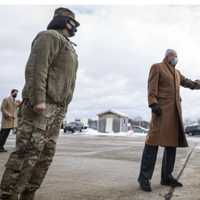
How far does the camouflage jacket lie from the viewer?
3205 mm

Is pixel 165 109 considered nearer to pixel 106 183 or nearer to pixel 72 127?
pixel 106 183

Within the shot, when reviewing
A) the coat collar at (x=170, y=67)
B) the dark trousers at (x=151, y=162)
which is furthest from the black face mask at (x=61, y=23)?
the dark trousers at (x=151, y=162)

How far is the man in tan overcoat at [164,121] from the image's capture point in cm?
457

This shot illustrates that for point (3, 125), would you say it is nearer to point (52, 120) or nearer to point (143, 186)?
point (143, 186)

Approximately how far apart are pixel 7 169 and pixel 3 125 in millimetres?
6118

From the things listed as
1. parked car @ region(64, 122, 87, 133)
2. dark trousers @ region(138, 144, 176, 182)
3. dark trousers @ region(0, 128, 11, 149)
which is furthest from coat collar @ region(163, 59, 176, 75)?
parked car @ region(64, 122, 87, 133)

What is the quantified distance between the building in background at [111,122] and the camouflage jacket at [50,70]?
39194 mm

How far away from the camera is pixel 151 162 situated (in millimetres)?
4559

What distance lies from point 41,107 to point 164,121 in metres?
1.93

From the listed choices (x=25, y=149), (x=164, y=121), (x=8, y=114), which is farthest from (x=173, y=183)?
(x=8, y=114)

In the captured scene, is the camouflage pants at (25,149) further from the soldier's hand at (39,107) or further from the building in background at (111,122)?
the building in background at (111,122)

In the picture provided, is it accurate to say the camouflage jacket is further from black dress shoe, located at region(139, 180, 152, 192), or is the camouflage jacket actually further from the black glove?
black dress shoe, located at region(139, 180, 152, 192)

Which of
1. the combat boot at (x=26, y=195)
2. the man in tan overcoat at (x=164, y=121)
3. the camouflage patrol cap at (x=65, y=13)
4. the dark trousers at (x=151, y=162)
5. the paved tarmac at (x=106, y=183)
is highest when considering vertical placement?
the camouflage patrol cap at (x=65, y=13)

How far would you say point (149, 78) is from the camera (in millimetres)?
4734
